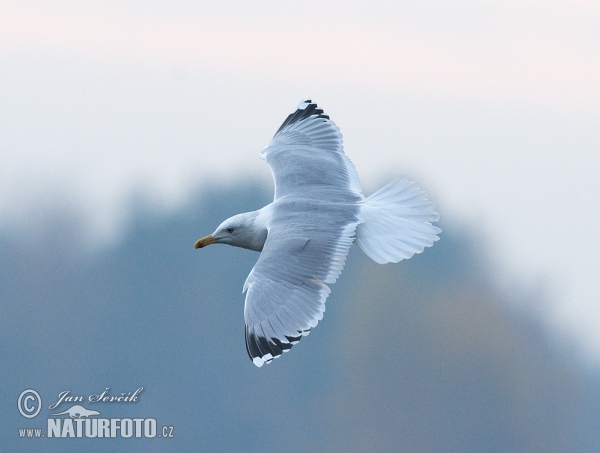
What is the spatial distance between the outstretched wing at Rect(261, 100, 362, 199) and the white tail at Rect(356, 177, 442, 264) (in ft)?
0.46

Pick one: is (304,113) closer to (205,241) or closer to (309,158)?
(309,158)

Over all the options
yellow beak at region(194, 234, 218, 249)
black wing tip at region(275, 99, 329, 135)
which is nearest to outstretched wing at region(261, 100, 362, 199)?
black wing tip at region(275, 99, 329, 135)

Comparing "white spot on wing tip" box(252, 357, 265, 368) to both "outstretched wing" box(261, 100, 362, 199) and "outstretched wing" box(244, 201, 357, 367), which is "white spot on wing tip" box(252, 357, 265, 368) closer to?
"outstretched wing" box(244, 201, 357, 367)

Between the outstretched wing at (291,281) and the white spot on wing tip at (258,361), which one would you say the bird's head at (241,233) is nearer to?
the outstretched wing at (291,281)

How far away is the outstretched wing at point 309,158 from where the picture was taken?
14.4ft

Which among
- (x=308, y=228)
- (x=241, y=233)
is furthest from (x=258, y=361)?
(x=241, y=233)

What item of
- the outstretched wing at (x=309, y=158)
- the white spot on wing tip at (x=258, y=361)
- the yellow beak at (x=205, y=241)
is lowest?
the white spot on wing tip at (x=258, y=361)

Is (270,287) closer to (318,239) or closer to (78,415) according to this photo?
(318,239)

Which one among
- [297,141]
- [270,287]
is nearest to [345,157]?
[297,141]

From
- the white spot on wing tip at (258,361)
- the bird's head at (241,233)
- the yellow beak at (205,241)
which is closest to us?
the white spot on wing tip at (258,361)

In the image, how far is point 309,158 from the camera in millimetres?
4570

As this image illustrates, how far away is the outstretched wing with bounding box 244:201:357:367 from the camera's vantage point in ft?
12.0

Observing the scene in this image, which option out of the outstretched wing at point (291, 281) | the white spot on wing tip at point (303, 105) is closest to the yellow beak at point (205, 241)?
the outstretched wing at point (291, 281)

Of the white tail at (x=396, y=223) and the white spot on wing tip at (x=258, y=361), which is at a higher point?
the white tail at (x=396, y=223)
